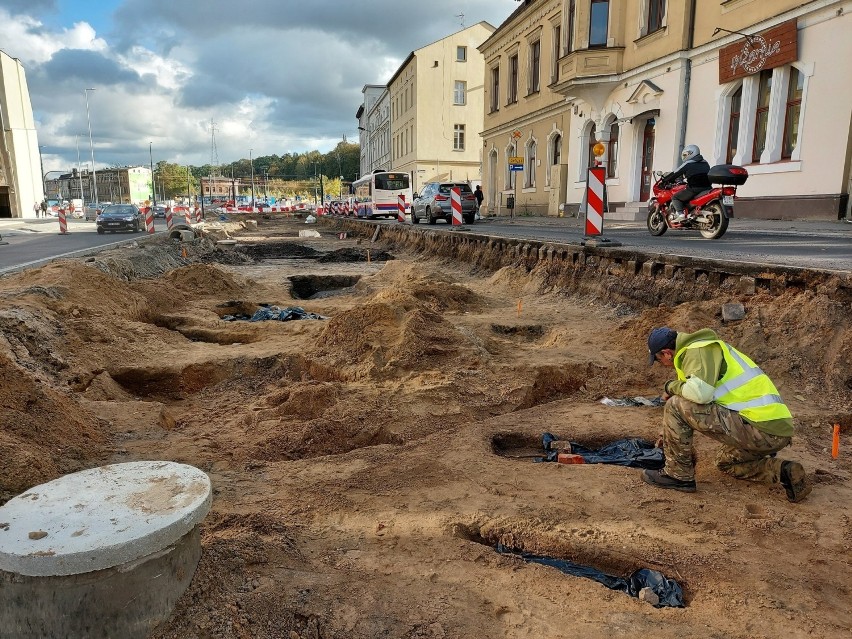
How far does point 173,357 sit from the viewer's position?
6242mm

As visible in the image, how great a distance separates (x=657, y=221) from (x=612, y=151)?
10.0 m

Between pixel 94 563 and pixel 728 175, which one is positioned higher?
pixel 728 175

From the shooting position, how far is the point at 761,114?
1443 cm

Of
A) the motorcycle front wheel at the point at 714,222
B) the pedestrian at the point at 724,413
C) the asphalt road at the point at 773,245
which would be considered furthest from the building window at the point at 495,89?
the pedestrian at the point at 724,413

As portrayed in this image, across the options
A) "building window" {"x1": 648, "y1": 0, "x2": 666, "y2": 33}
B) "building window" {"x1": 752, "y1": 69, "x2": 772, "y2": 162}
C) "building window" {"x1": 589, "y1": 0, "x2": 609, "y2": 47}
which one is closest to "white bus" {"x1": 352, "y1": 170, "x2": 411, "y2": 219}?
"building window" {"x1": 589, "y1": 0, "x2": 609, "y2": 47}

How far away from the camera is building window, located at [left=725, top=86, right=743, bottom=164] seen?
598 inches

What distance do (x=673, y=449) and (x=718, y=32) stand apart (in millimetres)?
15926

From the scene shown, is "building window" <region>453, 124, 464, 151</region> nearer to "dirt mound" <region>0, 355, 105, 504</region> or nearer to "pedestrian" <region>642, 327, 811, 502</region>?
"dirt mound" <region>0, 355, 105, 504</region>

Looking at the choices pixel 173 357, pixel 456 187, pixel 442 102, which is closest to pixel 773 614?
pixel 173 357

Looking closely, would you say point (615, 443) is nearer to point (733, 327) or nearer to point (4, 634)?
point (733, 327)

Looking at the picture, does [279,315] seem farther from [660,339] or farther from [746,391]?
[746,391]

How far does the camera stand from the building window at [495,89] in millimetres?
31188

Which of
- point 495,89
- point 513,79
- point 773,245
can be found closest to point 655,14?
point 513,79

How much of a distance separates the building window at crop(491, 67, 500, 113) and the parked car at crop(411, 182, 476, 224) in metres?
10.9
